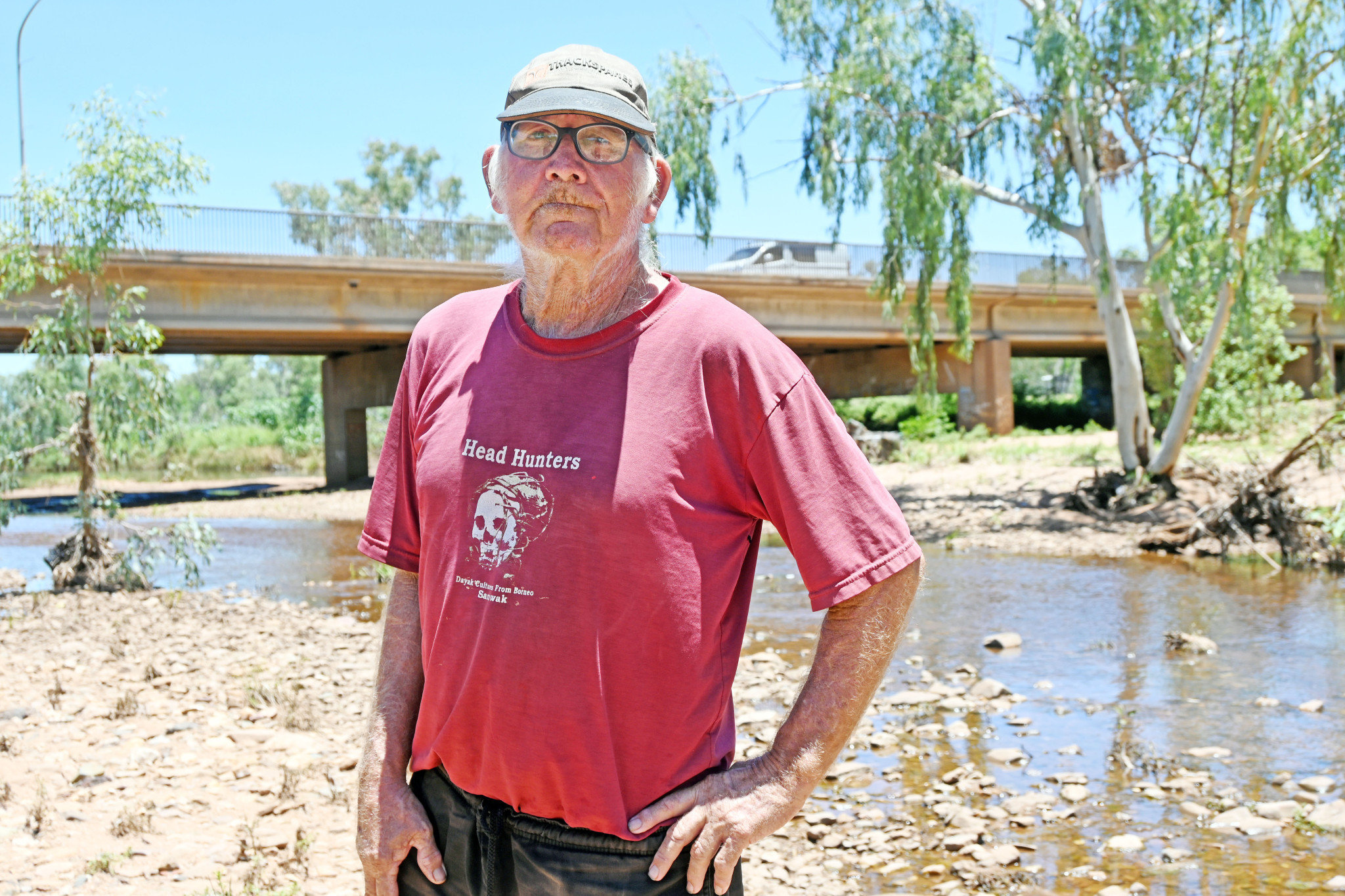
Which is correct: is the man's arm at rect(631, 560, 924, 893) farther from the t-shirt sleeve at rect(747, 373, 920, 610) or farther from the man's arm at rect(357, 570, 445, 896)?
the man's arm at rect(357, 570, 445, 896)

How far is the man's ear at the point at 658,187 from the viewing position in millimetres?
2266

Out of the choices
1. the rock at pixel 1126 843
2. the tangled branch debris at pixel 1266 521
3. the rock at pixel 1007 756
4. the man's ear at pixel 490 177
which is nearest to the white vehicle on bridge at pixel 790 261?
the tangled branch debris at pixel 1266 521

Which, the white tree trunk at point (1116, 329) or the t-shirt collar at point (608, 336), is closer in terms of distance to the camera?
the t-shirt collar at point (608, 336)

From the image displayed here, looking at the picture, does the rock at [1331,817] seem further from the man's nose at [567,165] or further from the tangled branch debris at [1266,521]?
the tangled branch debris at [1266,521]

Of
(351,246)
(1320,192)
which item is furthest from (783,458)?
(351,246)

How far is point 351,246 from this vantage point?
22.9 meters

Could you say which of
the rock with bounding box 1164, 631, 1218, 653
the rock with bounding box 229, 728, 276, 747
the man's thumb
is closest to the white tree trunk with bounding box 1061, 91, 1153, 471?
the rock with bounding box 1164, 631, 1218, 653

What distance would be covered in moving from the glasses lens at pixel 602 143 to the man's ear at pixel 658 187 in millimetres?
127

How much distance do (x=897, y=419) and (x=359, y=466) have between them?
16.0 meters

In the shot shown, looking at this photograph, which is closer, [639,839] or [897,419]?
[639,839]

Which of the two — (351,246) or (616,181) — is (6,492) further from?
(351,246)

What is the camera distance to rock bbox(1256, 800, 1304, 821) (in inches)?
194

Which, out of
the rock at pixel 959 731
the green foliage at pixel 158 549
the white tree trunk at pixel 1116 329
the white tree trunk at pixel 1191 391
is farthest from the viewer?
the white tree trunk at pixel 1116 329

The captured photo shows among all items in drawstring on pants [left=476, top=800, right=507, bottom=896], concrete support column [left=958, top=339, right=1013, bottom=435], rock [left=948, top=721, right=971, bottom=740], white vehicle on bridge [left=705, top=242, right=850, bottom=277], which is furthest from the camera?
concrete support column [left=958, top=339, right=1013, bottom=435]
